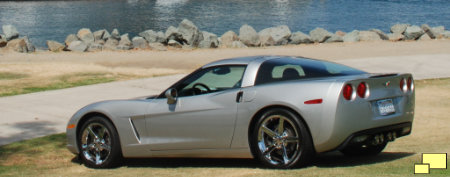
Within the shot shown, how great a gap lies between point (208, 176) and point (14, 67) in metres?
14.6

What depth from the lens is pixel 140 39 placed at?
103 ft

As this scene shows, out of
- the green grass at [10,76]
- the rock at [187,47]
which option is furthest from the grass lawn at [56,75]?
the rock at [187,47]

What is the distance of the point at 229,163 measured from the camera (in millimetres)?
8430

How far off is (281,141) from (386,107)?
3.49 feet

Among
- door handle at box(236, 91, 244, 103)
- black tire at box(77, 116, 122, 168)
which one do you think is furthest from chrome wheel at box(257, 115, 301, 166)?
black tire at box(77, 116, 122, 168)

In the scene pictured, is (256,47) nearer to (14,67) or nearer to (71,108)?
(14,67)

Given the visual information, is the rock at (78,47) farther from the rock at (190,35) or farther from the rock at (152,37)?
the rock at (190,35)

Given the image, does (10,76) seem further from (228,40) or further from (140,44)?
(228,40)

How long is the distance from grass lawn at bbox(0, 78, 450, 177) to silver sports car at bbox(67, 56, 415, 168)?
7.0 inches

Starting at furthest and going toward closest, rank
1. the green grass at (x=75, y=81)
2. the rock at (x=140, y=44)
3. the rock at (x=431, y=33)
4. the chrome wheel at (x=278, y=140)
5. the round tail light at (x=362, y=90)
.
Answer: the rock at (x=431, y=33) < the rock at (x=140, y=44) < the green grass at (x=75, y=81) < the chrome wheel at (x=278, y=140) < the round tail light at (x=362, y=90)

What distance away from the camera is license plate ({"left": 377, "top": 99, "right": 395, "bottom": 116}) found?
7320mm

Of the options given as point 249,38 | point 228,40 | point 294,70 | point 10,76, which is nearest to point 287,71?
point 294,70

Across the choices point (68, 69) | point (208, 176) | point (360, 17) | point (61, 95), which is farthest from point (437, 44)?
point (360, 17)

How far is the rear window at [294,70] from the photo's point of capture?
766 centimetres
